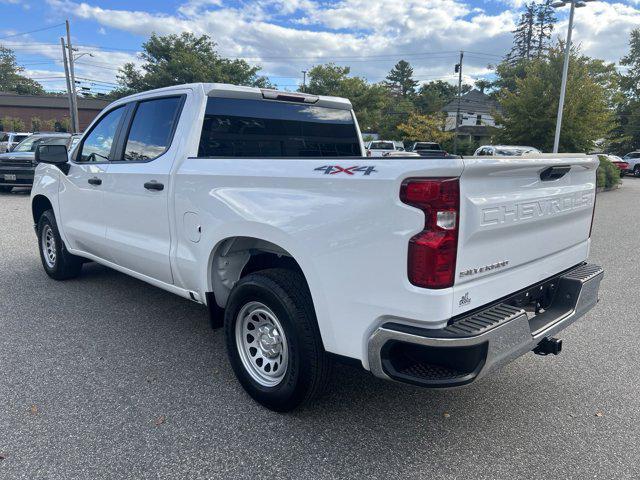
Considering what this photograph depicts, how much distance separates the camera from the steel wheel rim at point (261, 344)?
10.0 feet

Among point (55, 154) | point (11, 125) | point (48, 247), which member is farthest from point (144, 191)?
point (11, 125)

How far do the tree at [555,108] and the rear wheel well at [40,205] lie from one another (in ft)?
70.9

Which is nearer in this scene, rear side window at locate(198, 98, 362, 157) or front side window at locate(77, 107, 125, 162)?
rear side window at locate(198, 98, 362, 157)

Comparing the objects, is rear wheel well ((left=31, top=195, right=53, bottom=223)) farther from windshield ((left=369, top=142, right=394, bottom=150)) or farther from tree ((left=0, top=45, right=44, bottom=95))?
tree ((left=0, top=45, right=44, bottom=95))

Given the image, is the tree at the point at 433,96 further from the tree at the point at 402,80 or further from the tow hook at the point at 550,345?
the tow hook at the point at 550,345

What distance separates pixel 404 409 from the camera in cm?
317

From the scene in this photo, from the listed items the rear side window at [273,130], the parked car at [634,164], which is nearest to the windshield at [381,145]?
the parked car at [634,164]

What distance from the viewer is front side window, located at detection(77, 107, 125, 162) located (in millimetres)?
4570

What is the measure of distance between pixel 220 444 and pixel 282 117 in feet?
8.79

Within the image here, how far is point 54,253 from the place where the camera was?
5.72 meters

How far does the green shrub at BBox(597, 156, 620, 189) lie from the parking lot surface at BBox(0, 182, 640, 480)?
1643cm

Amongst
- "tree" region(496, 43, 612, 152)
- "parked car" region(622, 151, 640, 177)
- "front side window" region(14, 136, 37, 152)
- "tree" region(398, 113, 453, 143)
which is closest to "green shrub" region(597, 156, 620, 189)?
"tree" region(496, 43, 612, 152)

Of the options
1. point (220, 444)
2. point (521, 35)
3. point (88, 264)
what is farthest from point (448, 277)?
point (521, 35)

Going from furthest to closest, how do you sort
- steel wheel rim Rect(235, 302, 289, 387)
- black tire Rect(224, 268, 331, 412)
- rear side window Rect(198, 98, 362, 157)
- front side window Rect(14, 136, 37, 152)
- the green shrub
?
the green shrub
front side window Rect(14, 136, 37, 152)
rear side window Rect(198, 98, 362, 157)
steel wheel rim Rect(235, 302, 289, 387)
black tire Rect(224, 268, 331, 412)
